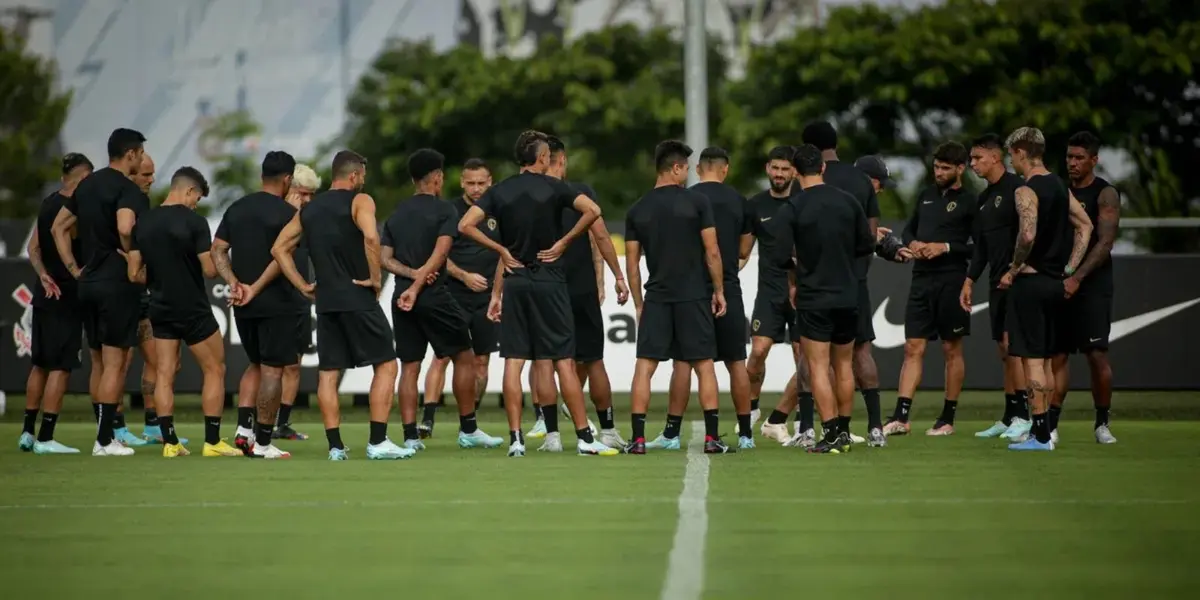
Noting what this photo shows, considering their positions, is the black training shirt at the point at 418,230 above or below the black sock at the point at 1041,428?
above

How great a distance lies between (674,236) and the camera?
14617 millimetres

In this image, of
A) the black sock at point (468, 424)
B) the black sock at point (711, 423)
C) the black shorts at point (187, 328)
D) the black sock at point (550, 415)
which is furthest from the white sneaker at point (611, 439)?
the black shorts at point (187, 328)

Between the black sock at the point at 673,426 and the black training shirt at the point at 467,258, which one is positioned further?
the black training shirt at the point at 467,258

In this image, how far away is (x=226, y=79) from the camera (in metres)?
106

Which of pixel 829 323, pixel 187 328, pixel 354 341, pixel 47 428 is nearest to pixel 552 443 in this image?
pixel 354 341

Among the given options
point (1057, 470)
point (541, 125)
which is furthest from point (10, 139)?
point (1057, 470)

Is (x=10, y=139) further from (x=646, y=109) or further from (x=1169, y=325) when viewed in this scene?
(x=1169, y=325)

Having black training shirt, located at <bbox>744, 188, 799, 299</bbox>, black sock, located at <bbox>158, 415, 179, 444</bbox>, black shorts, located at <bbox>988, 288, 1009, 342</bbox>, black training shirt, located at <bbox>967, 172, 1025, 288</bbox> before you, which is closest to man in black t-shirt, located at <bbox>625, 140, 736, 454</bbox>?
black training shirt, located at <bbox>744, 188, 799, 299</bbox>

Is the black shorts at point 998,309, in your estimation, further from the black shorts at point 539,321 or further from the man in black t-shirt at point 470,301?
the man in black t-shirt at point 470,301

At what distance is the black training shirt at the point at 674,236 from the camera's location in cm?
1459

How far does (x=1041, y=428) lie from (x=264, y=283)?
5798 mm

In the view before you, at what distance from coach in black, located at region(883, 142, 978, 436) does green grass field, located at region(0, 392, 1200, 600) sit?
1814 millimetres

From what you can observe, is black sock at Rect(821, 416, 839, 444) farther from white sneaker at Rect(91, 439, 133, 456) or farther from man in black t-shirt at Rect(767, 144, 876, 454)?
white sneaker at Rect(91, 439, 133, 456)

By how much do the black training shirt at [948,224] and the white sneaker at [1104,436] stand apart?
1.80 meters
